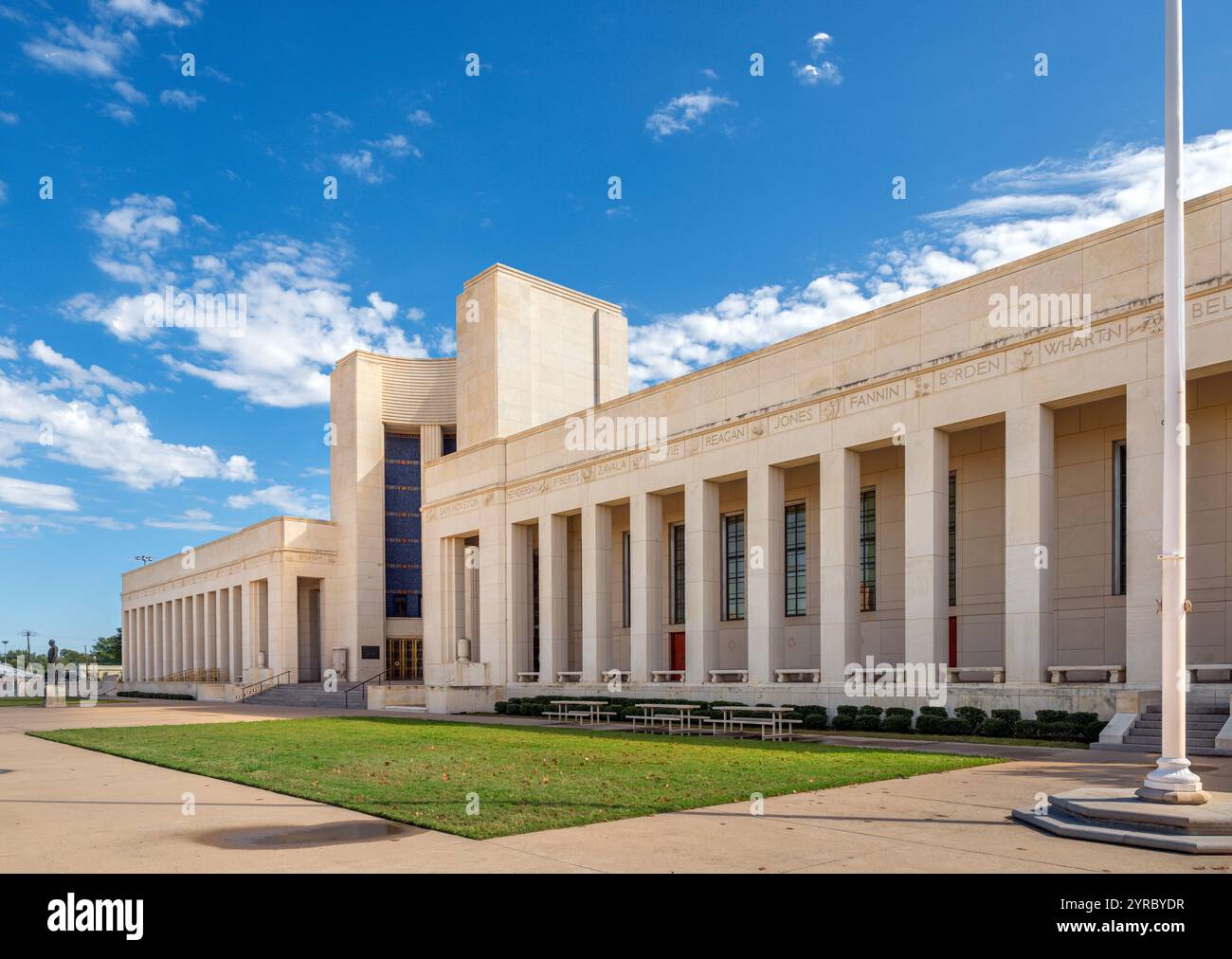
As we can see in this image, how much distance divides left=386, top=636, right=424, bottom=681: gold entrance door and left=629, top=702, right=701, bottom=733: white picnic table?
3281 cm

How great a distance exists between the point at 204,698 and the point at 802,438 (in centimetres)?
4444

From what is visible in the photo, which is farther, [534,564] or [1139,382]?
[534,564]

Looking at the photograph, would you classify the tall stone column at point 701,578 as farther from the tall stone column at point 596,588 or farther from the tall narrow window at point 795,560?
the tall stone column at point 596,588

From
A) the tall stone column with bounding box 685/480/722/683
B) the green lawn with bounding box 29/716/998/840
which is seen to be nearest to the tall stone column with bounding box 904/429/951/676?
the green lawn with bounding box 29/716/998/840

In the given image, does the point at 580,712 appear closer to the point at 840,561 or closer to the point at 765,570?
the point at 765,570

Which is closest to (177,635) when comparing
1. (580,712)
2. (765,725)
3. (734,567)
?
(734,567)

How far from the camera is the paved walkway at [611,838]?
8398 mm

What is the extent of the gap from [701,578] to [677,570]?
6.86 m

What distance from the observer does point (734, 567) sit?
35594mm

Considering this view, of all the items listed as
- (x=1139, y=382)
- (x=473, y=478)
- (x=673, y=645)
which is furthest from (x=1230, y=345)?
(x=473, y=478)

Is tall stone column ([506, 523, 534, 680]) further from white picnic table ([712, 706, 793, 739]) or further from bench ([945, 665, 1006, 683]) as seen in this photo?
bench ([945, 665, 1006, 683])

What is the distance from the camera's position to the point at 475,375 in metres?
45.8

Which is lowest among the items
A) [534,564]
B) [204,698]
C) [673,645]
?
[204,698]
